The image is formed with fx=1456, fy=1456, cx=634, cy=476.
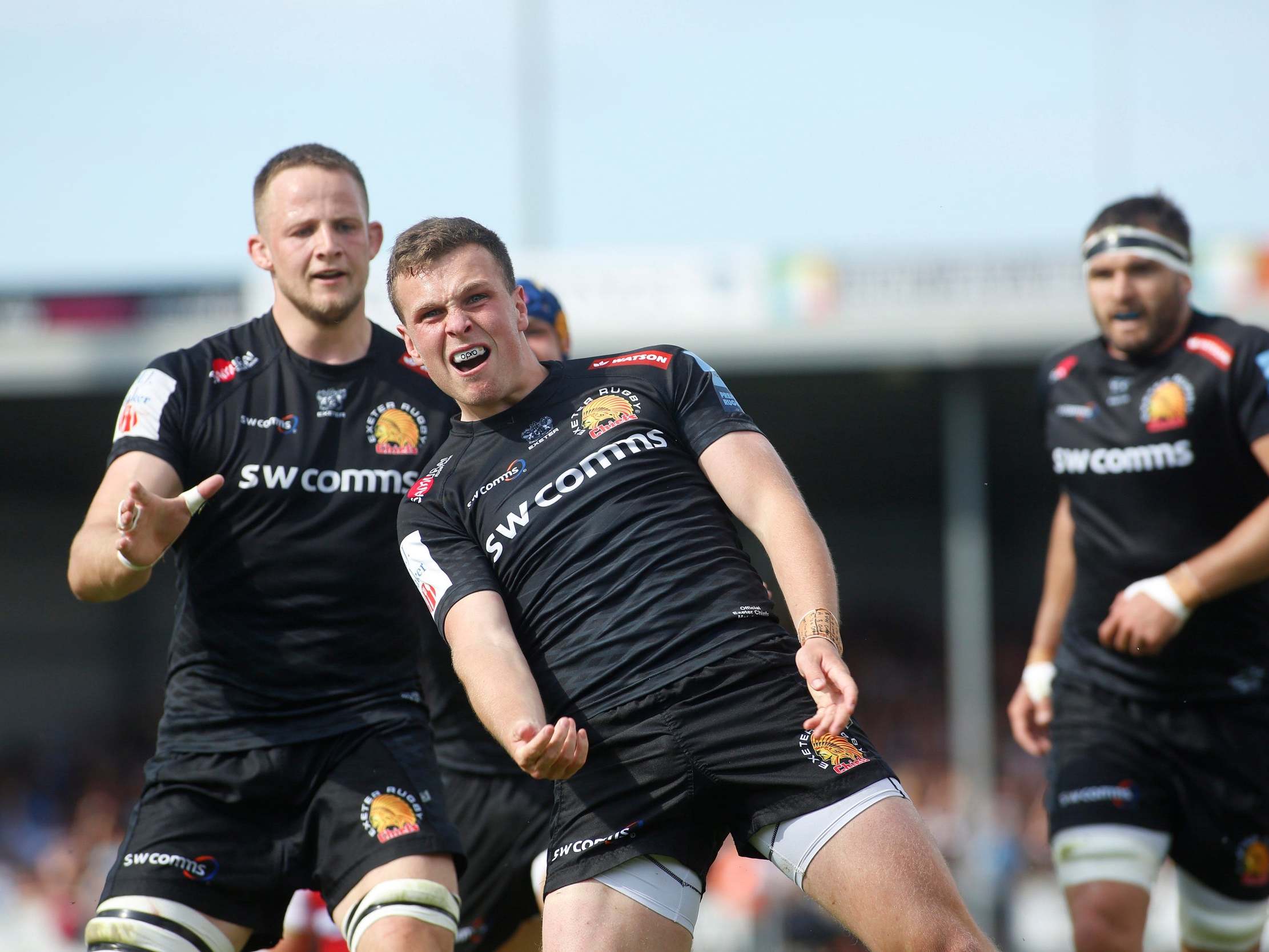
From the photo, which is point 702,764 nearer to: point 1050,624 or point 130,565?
→ point 130,565

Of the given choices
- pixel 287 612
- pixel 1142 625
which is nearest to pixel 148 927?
pixel 287 612

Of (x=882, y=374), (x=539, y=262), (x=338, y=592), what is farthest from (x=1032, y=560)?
(x=338, y=592)

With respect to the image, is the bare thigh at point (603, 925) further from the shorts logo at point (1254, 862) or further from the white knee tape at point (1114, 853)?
the shorts logo at point (1254, 862)

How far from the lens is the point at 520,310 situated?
4121 millimetres

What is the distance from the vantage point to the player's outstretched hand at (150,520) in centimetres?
389

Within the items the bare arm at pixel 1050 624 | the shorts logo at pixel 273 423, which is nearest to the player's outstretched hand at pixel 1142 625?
the bare arm at pixel 1050 624

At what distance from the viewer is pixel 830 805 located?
3.41 m

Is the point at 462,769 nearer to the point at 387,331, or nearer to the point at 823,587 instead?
the point at 387,331

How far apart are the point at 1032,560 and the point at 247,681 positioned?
19.0 meters

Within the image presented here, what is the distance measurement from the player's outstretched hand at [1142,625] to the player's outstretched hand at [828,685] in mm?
1986

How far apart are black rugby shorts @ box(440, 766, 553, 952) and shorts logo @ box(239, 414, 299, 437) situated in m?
1.66

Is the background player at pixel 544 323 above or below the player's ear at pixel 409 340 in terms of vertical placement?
below

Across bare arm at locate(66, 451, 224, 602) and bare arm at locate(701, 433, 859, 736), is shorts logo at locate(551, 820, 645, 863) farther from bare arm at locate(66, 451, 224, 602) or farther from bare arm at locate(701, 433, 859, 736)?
bare arm at locate(66, 451, 224, 602)

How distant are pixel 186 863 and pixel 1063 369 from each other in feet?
11.9
